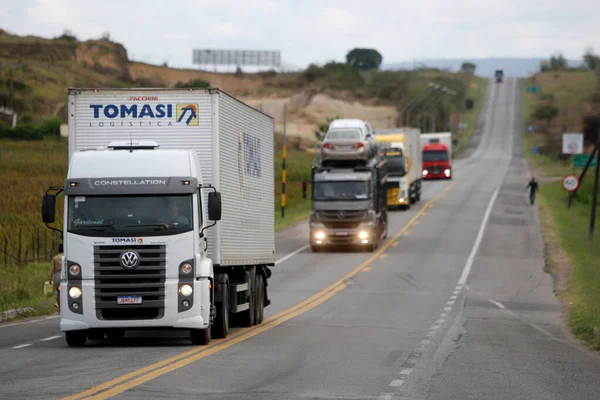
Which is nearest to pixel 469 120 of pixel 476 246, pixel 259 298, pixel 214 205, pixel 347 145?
pixel 476 246

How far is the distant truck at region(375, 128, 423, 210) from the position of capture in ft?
190

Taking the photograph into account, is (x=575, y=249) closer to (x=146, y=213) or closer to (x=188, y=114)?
(x=188, y=114)

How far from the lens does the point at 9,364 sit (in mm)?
14062

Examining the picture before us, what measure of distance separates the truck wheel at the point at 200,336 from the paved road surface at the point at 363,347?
9.7 inches

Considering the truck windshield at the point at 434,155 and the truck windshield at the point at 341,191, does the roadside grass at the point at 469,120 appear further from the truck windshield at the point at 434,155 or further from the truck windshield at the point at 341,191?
the truck windshield at the point at 341,191

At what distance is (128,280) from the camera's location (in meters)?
15.9

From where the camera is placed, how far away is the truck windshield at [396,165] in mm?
57750

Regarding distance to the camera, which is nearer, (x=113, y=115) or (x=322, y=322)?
(x=113, y=115)

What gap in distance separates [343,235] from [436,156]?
46.2 metres

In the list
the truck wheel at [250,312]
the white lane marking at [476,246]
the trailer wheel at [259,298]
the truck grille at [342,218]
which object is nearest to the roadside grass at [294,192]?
the white lane marking at [476,246]

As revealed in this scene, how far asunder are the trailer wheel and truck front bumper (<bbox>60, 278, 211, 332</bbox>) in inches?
184

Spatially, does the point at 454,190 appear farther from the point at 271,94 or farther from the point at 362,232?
the point at 271,94

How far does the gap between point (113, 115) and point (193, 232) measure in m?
2.77

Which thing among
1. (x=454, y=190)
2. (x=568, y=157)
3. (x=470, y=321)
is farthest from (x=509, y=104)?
(x=470, y=321)
